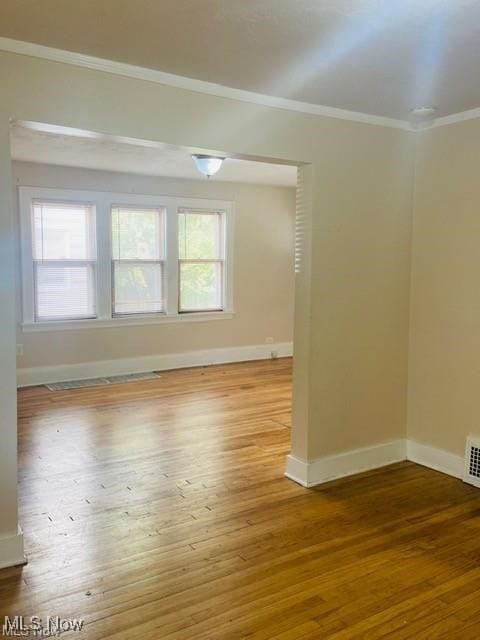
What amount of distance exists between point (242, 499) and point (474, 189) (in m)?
2.39

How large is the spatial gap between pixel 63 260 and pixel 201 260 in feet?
5.77

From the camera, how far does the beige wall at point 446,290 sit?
351 centimetres

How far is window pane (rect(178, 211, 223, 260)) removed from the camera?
6.98 metres

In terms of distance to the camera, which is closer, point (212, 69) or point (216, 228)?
point (212, 69)

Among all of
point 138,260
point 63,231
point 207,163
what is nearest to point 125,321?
point 138,260

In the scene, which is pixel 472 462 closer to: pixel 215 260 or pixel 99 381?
pixel 99 381

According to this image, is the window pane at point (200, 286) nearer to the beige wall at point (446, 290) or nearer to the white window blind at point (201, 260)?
the white window blind at point (201, 260)

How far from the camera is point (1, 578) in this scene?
2.48 meters

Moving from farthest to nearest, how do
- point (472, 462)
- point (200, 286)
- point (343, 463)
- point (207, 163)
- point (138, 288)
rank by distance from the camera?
point (200, 286)
point (138, 288)
point (207, 163)
point (343, 463)
point (472, 462)

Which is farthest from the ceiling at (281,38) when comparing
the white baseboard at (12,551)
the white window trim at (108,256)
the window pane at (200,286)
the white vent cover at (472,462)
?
the window pane at (200,286)

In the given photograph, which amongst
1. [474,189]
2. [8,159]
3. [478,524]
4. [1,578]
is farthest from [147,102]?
[478,524]

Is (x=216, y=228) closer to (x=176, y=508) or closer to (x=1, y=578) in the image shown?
(x=176, y=508)

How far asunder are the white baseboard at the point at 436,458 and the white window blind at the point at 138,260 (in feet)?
12.6

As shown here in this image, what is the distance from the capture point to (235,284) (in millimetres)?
7445
